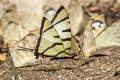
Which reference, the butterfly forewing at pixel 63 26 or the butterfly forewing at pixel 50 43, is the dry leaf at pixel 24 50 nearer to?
the butterfly forewing at pixel 50 43

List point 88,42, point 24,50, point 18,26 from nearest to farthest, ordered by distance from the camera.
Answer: point 88,42 → point 24,50 → point 18,26

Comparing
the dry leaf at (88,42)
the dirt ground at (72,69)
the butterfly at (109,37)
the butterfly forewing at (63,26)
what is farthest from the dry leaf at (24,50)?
the butterfly at (109,37)

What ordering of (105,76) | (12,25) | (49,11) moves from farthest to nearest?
(49,11)
(12,25)
(105,76)

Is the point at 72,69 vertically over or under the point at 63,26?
under

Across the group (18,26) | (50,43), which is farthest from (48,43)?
(18,26)

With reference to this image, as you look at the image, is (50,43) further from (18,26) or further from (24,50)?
(18,26)

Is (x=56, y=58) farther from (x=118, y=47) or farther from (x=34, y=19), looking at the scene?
(x=34, y=19)

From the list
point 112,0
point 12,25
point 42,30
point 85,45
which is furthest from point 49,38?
point 112,0

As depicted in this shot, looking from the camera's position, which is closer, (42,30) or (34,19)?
(42,30)
